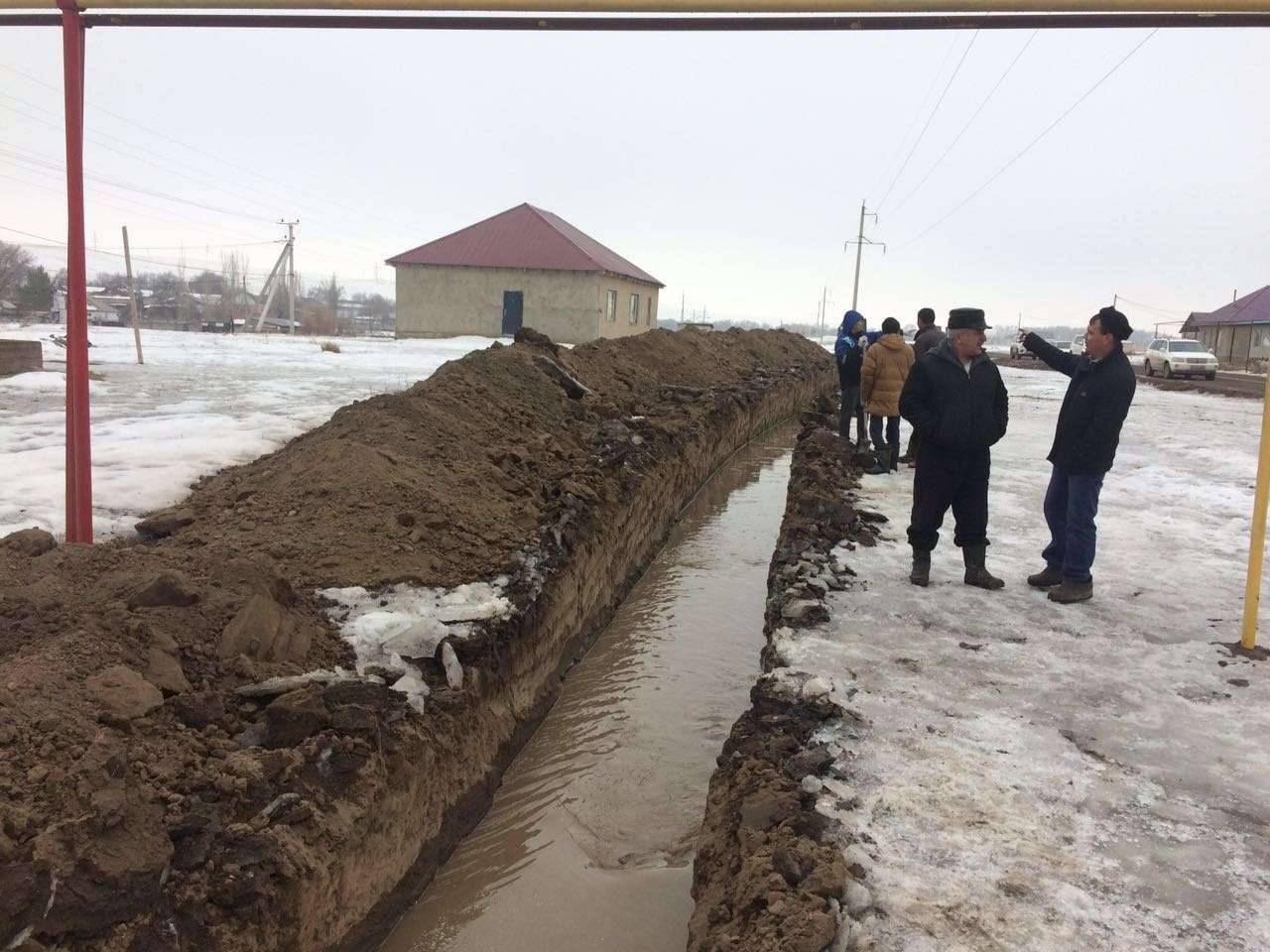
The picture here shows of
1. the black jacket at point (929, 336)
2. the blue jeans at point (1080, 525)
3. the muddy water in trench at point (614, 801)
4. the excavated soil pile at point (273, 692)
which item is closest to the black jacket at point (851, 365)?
the black jacket at point (929, 336)

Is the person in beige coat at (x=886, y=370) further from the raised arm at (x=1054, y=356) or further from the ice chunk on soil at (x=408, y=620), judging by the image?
the ice chunk on soil at (x=408, y=620)

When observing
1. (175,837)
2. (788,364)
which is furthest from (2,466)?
(788,364)

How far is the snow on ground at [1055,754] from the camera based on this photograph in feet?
8.39

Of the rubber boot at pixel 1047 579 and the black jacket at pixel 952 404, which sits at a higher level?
the black jacket at pixel 952 404

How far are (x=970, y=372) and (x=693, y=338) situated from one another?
15.5 metres

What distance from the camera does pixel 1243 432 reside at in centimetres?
1434

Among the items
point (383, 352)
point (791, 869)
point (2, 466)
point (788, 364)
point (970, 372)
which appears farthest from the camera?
point (788, 364)

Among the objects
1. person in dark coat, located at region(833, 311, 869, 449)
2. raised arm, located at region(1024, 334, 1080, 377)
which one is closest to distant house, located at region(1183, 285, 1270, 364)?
person in dark coat, located at region(833, 311, 869, 449)

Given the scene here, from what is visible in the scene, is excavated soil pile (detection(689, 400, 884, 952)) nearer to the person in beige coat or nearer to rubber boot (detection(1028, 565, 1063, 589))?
rubber boot (detection(1028, 565, 1063, 589))

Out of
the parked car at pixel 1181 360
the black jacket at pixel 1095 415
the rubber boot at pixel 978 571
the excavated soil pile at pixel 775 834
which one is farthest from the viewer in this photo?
the parked car at pixel 1181 360

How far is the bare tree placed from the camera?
45309 millimetres

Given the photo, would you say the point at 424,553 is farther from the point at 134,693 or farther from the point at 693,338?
the point at 693,338

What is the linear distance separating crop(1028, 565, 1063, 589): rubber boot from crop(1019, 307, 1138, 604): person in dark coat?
1.9 inches

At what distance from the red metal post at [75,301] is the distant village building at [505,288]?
90.1 feet
